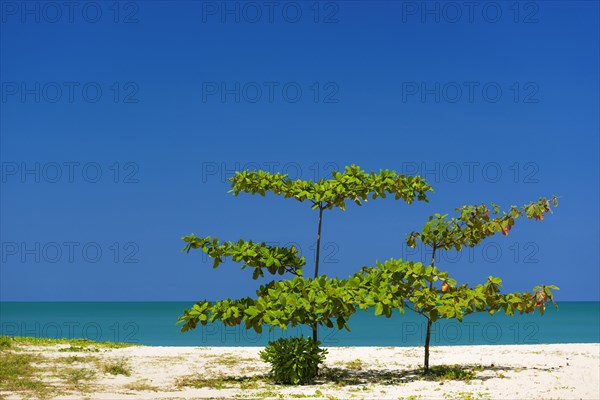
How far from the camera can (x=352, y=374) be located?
16156 millimetres

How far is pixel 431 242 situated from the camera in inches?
640

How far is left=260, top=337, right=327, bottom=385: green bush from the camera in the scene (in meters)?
14.9

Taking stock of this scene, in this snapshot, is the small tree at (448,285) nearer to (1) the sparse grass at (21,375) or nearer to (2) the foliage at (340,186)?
(2) the foliage at (340,186)

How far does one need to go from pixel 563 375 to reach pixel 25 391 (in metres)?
10.6

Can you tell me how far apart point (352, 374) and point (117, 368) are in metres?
5.11

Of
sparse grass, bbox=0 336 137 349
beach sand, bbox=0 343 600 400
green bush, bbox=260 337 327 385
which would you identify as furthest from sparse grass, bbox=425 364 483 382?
sparse grass, bbox=0 336 137 349

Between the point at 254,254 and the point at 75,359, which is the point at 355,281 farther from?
the point at 75,359

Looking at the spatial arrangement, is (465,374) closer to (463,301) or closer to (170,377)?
(463,301)

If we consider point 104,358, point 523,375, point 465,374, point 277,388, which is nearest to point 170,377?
point 277,388

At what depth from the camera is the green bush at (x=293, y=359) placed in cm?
1495

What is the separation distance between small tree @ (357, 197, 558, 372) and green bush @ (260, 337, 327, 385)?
1948 mm

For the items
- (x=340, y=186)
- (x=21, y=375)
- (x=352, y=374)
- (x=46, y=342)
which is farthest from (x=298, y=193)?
(x=46, y=342)

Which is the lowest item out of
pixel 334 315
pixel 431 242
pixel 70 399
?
pixel 70 399

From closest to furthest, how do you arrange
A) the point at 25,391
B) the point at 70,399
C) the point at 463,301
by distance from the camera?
the point at 70,399 → the point at 25,391 → the point at 463,301
